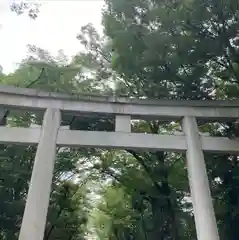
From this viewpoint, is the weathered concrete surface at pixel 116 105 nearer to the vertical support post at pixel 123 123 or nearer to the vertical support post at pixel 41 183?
the vertical support post at pixel 123 123

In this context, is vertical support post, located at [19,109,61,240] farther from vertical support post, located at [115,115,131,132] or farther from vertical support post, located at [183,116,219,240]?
vertical support post, located at [183,116,219,240]

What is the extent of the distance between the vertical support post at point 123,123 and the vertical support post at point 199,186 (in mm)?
1056

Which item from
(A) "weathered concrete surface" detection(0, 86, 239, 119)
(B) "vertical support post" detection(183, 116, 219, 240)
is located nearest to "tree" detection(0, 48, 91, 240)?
(A) "weathered concrete surface" detection(0, 86, 239, 119)

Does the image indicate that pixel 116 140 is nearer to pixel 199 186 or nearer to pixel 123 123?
pixel 123 123

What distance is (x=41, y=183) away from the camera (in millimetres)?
5398

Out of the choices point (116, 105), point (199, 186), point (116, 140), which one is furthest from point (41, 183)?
point (199, 186)

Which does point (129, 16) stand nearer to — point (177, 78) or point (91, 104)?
point (177, 78)

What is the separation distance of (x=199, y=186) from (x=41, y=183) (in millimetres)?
2600

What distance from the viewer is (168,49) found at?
675 centimetres

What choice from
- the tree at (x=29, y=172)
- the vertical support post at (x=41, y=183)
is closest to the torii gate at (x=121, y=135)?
the vertical support post at (x=41, y=183)

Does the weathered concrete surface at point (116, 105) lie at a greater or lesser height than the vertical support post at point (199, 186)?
greater

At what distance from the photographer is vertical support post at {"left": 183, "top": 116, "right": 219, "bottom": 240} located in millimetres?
5375

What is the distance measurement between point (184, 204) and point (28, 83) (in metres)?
4.93

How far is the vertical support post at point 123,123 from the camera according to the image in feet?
20.3
